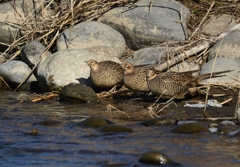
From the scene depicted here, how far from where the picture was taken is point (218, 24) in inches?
454

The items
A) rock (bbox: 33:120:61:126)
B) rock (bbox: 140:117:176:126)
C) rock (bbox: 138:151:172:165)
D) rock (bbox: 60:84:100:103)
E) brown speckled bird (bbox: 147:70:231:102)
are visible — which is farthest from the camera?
rock (bbox: 60:84:100:103)

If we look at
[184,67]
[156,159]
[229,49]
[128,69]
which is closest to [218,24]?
[229,49]

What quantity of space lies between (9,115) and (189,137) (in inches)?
117

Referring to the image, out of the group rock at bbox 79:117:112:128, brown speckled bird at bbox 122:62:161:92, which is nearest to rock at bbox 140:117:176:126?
rock at bbox 79:117:112:128

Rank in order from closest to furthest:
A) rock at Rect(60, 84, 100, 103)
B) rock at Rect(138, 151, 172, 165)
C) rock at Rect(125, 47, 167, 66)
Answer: rock at Rect(138, 151, 172, 165), rock at Rect(60, 84, 100, 103), rock at Rect(125, 47, 167, 66)

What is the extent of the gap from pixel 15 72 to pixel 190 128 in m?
4.96

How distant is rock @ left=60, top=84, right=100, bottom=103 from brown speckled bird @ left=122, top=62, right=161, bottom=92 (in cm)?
56

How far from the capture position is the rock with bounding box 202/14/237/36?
449 inches

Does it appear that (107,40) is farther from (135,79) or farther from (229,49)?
(229,49)

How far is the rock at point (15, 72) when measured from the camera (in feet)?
36.3

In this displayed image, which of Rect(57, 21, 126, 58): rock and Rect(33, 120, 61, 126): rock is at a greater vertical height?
Rect(57, 21, 126, 58): rock

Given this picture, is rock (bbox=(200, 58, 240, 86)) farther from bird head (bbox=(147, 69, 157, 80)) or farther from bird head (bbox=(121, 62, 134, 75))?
bird head (bbox=(121, 62, 134, 75))

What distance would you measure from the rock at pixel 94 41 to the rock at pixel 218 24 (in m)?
1.68

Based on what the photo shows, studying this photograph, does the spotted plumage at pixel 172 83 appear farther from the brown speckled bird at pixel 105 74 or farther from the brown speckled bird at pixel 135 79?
the brown speckled bird at pixel 105 74
